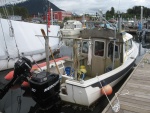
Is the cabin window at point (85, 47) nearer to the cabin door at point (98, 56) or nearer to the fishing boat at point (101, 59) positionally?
the fishing boat at point (101, 59)

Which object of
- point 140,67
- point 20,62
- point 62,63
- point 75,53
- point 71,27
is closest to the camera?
point 75,53

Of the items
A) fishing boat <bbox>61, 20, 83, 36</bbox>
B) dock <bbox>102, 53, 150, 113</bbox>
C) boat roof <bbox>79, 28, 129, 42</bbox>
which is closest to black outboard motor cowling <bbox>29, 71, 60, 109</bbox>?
dock <bbox>102, 53, 150, 113</bbox>

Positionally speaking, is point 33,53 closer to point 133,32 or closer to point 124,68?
point 124,68

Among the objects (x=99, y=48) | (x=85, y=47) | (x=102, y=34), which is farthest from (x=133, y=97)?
(x=85, y=47)

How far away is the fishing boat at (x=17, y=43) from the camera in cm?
1175

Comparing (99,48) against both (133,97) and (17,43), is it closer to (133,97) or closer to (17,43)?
(133,97)

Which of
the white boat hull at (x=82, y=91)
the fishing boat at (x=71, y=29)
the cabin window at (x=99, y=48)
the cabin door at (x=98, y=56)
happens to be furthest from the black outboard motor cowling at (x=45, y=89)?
the fishing boat at (x=71, y=29)

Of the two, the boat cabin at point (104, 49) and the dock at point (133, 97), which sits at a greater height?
the boat cabin at point (104, 49)

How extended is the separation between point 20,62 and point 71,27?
60.3 ft

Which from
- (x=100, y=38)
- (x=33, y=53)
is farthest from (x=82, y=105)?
(x=33, y=53)

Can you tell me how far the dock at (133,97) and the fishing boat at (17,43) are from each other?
6.76 m

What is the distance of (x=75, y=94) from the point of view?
627 centimetres

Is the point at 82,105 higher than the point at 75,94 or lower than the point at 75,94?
lower

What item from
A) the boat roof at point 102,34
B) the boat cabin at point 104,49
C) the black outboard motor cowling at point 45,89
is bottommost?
the black outboard motor cowling at point 45,89
